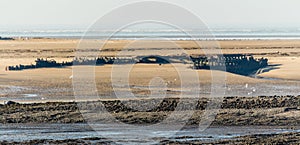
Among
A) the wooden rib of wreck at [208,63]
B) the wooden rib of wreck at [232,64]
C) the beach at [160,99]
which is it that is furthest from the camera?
the wooden rib of wreck at [208,63]

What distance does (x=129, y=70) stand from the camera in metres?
47.8

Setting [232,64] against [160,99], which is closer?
[160,99]

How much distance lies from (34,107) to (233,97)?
10084 millimetres

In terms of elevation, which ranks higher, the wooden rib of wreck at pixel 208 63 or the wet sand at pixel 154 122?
the wooden rib of wreck at pixel 208 63

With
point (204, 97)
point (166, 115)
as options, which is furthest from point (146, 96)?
point (166, 115)

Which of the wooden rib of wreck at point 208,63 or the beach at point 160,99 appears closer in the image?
the beach at point 160,99

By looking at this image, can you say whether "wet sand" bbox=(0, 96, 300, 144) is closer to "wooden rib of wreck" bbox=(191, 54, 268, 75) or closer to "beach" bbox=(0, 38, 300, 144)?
"beach" bbox=(0, 38, 300, 144)

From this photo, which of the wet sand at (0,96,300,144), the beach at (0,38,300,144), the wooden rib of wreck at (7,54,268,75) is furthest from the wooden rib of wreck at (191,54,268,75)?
the wet sand at (0,96,300,144)

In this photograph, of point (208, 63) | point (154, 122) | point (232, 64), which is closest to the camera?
point (154, 122)

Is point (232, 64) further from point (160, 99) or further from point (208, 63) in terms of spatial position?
point (160, 99)

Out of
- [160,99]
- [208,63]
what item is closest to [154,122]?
[160,99]

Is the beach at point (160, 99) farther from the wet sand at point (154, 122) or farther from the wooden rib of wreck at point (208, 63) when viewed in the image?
the wooden rib of wreck at point (208, 63)

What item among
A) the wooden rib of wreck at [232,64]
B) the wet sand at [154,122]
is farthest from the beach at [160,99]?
the wooden rib of wreck at [232,64]

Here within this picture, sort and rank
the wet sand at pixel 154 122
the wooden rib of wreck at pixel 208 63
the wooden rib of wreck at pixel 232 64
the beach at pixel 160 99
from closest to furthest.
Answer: the wet sand at pixel 154 122, the beach at pixel 160 99, the wooden rib of wreck at pixel 232 64, the wooden rib of wreck at pixel 208 63
